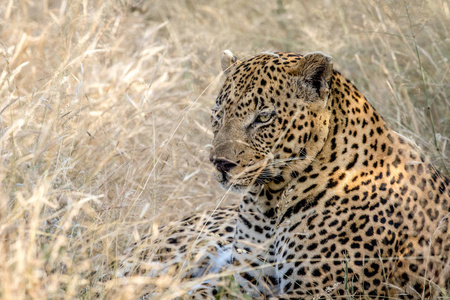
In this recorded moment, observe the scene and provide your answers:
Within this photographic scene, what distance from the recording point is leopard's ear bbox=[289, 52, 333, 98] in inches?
173

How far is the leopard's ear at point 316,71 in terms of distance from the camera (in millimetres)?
4391

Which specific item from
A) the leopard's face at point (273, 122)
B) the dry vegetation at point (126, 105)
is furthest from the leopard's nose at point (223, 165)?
the dry vegetation at point (126, 105)

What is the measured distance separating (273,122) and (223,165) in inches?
16.8

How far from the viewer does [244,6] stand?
11.2 meters

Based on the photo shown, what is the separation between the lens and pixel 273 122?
4.50m

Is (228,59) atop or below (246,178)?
atop

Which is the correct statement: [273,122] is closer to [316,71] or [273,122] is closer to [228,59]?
[316,71]

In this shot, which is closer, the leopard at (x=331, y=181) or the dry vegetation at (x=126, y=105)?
the dry vegetation at (x=126, y=105)

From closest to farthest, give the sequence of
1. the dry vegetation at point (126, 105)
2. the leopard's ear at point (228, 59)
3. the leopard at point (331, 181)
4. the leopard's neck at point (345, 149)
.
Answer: the dry vegetation at point (126, 105)
the leopard at point (331, 181)
the leopard's neck at point (345, 149)
the leopard's ear at point (228, 59)

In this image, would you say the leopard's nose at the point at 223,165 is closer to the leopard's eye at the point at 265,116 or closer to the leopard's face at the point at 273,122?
the leopard's face at the point at 273,122

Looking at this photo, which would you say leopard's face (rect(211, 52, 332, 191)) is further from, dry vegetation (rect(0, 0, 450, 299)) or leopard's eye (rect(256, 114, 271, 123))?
dry vegetation (rect(0, 0, 450, 299))

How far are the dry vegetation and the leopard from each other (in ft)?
1.32

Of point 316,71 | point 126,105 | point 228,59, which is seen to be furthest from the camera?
point 126,105

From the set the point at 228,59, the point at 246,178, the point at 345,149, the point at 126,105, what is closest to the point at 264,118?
the point at 246,178
